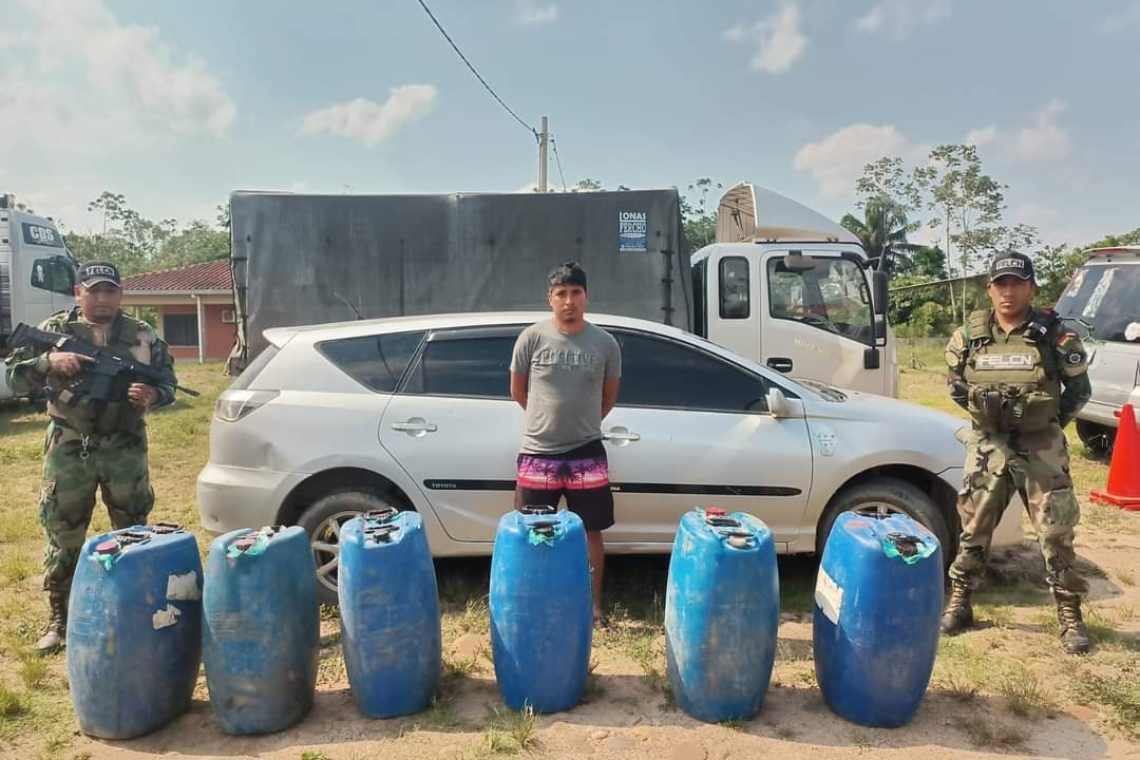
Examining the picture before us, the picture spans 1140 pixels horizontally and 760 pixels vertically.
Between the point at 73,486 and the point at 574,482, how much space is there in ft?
8.09

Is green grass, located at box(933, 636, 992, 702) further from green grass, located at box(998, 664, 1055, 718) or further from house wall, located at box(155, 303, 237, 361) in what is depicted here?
house wall, located at box(155, 303, 237, 361)

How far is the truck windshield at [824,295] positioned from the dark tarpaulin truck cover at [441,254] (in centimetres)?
90

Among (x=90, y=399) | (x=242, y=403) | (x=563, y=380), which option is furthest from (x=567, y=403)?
(x=90, y=399)

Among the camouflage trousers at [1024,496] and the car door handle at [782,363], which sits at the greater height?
the car door handle at [782,363]

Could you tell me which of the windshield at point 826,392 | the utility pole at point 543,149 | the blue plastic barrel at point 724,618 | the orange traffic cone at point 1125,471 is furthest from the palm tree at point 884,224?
the blue plastic barrel at point 724,618

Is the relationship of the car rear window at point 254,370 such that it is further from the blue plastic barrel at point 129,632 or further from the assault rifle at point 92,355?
the blue plastic barrel at point 129,632

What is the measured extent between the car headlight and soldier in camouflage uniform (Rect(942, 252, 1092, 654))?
141 inches

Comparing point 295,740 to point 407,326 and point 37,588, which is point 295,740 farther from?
point 37,588

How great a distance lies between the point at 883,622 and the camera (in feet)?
9.21

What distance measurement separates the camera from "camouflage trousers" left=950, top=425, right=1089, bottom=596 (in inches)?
140

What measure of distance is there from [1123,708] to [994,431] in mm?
1269

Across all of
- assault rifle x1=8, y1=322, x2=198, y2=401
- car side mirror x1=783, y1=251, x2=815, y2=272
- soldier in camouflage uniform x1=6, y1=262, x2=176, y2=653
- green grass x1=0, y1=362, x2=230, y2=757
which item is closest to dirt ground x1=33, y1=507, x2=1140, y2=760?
green grass x1=0, y1=362, x2=230, y2=757

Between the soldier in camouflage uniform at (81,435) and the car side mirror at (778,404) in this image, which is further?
the car side mirror at (778,404)

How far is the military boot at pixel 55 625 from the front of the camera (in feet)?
11.9
